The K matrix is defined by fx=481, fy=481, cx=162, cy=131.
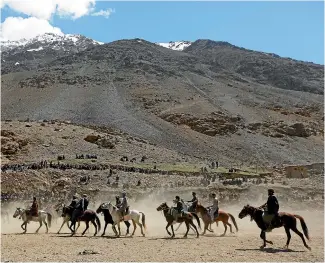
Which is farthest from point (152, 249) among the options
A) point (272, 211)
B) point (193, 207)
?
point (193, 207)

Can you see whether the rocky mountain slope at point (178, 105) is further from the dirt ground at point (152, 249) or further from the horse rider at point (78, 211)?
the dirt ground at point (152, 249)

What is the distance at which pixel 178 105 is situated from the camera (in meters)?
103

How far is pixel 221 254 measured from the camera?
15.6 m

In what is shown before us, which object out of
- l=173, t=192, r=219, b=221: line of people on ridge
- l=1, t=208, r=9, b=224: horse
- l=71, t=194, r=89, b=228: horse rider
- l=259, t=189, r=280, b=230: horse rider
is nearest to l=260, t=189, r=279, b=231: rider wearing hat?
l=259, t=189, r=280, b=230: horse rider

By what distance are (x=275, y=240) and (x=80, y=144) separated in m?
42.2

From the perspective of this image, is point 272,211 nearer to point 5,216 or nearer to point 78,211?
point 78,211

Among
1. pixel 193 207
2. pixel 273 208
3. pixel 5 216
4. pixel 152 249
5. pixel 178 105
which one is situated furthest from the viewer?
pixel 178 105

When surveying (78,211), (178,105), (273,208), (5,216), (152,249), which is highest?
(178,105)

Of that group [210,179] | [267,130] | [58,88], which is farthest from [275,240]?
[58,88]

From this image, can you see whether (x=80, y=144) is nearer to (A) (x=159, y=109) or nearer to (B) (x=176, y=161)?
(B) (x=176, y=161)

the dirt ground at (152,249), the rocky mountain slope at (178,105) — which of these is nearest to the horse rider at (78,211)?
the dirt ground at (152,249)

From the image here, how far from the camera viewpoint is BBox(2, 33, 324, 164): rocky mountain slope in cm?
8138

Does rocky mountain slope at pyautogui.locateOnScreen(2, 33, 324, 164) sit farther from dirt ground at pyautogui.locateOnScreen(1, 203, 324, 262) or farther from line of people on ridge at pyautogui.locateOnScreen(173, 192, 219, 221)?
dirt ground at pyautogui.locateOnScreen(1, 203, 324, 262)

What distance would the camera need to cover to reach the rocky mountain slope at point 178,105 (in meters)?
81.4
